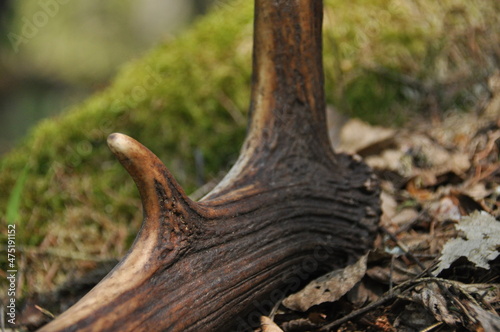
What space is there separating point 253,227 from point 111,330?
0.66 metres

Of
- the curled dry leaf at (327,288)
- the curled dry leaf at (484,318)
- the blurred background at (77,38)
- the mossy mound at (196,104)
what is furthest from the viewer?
the blurred background at (77,38)

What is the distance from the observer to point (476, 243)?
1646 mm

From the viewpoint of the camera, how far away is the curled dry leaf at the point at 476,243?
1.59 metres

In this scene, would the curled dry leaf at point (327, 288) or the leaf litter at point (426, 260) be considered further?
the curled dry leaf at point (327, 288)

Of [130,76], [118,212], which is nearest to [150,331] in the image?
[118,212]

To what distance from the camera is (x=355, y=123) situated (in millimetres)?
2904

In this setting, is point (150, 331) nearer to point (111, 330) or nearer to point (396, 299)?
point (111, 330)

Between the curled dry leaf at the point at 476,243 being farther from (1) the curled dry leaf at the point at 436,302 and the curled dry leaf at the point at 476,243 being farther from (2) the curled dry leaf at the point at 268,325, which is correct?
(2) the curled dry leaf at the point at 268,325

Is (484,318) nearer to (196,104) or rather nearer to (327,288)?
(327,288)

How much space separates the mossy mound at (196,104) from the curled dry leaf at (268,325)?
1.29 meters

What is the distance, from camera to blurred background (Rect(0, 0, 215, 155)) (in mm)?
14419

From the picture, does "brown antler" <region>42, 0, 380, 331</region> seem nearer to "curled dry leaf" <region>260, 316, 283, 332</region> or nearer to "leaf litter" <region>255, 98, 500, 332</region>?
"curled dry leaf" <region>260, 316, 283, 332</region>

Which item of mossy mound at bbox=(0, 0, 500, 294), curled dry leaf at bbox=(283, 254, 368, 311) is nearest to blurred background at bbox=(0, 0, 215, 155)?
mossy mound at bbox=(0, 0, 500, 294)

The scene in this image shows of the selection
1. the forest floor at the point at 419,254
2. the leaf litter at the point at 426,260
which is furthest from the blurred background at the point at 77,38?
the leaf litter at the point at 426,260
